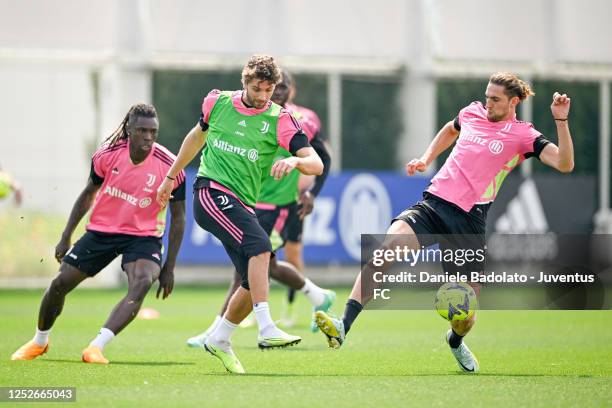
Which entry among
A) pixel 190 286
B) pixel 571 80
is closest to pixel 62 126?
pixel 190 286

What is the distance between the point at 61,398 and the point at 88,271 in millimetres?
2645

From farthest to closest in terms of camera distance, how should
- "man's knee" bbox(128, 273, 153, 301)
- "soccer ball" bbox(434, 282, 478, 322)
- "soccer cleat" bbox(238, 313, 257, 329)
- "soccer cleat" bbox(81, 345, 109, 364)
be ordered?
1. "soccer cleat" bbox(238, 313, 257, 329)
2. "man's knee" bbox(128, 273, 153, 301)
3. "soccer cleat" bbox(81, 345, 109, 364)
4. "soccer ball" bbox(434, 282, 478, 322)

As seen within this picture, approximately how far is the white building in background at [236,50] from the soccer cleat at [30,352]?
11.5 metres

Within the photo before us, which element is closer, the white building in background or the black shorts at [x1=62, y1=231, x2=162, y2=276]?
the black shorts at [x1=62, y1=231, x2=162, y2=276]

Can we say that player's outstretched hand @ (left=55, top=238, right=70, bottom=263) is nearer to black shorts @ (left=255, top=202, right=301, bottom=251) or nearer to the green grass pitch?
the green grass pitch

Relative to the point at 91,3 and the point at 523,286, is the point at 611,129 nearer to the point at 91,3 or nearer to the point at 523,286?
the point at 523,286

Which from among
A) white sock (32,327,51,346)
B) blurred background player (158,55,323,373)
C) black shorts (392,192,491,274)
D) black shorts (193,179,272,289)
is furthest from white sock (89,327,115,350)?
black shorts (392,192,491,274)

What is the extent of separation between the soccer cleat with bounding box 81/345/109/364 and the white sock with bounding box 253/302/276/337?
5.42 ft

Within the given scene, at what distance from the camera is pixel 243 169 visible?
29.2ft

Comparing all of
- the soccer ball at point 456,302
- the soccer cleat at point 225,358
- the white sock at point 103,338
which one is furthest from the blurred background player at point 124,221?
the soccer ball at point 456,302

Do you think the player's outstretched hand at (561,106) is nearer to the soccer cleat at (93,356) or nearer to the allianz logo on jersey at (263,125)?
the allianz logo on jersey at (263,125)

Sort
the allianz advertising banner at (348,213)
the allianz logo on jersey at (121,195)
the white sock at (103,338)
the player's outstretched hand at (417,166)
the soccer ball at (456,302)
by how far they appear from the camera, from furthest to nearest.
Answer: the allianz advertising banner at (348,213) < the allianz logo on jersey at (121,195) < the white sock at (103,338) < the player's outstretched hand at (417,166) < the soccer ball at (456,302)

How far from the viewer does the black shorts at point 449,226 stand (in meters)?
9.16

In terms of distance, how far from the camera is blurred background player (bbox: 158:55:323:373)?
8664 mm
